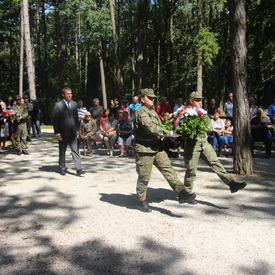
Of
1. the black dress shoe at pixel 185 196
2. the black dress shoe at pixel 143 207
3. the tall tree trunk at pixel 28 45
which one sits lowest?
the black dress shoe at pixel 143 207

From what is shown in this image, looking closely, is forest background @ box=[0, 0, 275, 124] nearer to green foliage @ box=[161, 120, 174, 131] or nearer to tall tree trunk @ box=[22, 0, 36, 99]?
tall tree trunk @ box=[22, 0, 36, 99]

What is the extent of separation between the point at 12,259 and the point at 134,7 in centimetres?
2811

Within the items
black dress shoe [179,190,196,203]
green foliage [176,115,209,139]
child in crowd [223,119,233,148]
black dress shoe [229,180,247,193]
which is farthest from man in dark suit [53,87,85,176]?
child in crowd [223,119,233,148]

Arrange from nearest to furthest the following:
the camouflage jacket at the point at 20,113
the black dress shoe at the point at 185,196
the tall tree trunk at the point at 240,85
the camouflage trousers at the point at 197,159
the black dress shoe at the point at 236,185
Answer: the black dress shoe at the point at 185,196
the black dress shoe at the point at 236,185
the camouflage trousers at the point at 197,159
the tall tree trunk at the point at 240,85
the camouflage jacket at the point at 20,113

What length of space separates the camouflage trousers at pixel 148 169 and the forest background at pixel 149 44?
10936 mm

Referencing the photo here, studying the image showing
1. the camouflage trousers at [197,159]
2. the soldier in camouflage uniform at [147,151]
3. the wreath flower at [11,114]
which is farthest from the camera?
the wreath flower at [11,114]

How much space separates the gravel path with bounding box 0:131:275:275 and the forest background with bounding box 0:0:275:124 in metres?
10.4

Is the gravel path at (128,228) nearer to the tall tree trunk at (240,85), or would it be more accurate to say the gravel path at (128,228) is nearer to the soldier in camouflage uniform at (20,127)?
the tall tree trunk at (240,85)

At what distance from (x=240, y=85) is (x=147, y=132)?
3983 mm

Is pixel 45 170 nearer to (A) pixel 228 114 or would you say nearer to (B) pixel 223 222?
(B) pixel 223 222

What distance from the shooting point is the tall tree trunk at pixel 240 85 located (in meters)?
9.05

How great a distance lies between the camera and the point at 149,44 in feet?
144

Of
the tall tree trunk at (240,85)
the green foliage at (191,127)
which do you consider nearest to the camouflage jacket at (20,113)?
the tall tree trunk at (240,85)

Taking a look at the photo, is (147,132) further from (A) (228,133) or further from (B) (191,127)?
(A) (228,133)
